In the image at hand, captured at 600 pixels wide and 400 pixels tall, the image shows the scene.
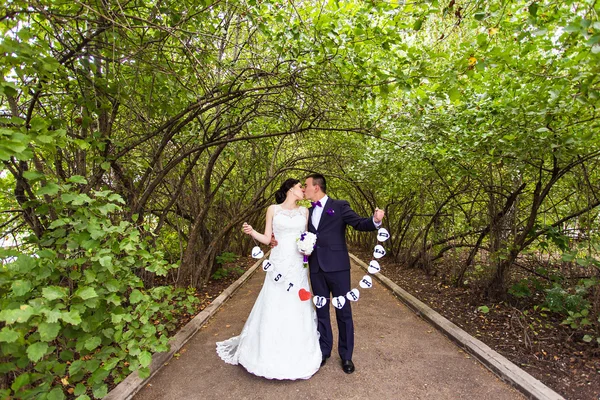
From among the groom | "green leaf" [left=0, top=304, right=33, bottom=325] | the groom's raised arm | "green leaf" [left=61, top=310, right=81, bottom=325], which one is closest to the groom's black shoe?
the groom

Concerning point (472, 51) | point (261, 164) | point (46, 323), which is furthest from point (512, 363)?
point (261, 164)

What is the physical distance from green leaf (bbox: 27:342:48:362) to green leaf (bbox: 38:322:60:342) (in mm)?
110

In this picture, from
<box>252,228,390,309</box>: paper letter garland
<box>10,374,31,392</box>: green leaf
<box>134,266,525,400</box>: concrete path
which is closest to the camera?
<box>10,374,31,392</box>: green leaf

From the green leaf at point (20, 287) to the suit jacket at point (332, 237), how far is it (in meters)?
2.49

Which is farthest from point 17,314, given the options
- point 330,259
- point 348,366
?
point 348,366

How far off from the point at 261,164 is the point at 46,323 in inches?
302

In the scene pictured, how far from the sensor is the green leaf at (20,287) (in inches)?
71.4

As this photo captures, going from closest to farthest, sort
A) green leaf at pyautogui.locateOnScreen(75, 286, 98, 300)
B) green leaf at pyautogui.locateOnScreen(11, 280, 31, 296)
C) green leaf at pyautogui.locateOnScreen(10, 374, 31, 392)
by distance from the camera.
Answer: green leaf at pyautogui.locateOnScreen(11, 280, 31, 296) < green leaf at pyautogui.locateOnScreen(10, 374, 31, 392) < green leaf at pyautogui.locateOnScreen(75, 286, 98, 300)

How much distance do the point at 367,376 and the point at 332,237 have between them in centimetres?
157

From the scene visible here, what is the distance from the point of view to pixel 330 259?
3.48 m

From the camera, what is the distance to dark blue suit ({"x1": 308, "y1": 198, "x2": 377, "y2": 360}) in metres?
3.48

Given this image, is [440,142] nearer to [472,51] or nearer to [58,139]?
[472,51]

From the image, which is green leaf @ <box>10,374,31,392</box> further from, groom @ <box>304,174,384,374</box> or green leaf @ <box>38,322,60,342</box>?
groom @ <box>304,174,384,374</box>

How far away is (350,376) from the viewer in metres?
3.43
